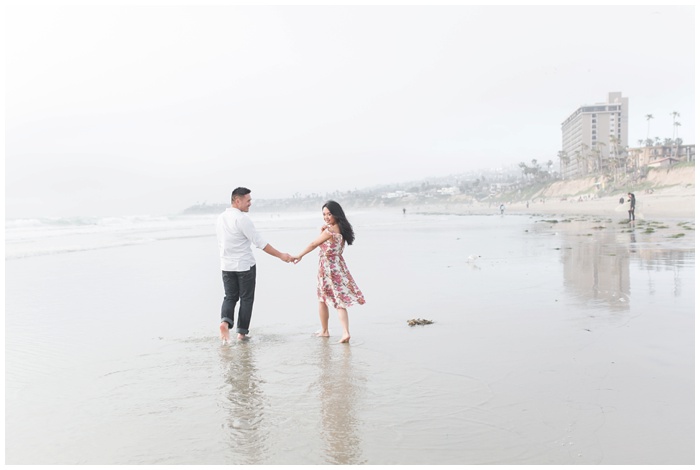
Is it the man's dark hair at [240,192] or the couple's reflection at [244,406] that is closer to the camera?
the couple's reflection at [244,406]

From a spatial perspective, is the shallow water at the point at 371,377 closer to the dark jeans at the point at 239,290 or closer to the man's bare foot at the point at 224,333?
the man's bare foot at the point at 224,333

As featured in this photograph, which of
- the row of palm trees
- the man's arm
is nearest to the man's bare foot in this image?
the man's arm

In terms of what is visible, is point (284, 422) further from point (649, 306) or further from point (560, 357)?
point (649, 306)

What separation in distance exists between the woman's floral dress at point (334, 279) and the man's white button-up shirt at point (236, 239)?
84 cm

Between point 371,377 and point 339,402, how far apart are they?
2.24 ft

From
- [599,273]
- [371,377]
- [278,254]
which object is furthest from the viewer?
[599,273]

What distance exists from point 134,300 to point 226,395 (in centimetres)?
545

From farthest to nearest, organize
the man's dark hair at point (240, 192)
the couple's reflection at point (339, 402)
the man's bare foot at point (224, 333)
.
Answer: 1. the man's dark hair at point (240, 192)
2. the man's bare foot at point (224, 333)
3. the couple's reflection at point (339, 402)

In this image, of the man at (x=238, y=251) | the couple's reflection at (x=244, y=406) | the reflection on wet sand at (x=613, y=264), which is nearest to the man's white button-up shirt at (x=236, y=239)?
the man at (x=238, y=251)

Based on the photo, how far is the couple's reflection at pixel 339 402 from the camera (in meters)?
3.40

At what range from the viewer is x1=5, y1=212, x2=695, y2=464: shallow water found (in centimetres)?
346

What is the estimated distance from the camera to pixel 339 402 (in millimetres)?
4199

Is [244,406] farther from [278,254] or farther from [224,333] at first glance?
[278,254]

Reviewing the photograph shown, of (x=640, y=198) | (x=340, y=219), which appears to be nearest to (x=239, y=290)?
(x=340, y=219)
